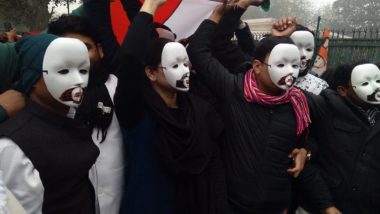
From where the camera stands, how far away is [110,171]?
2291 millimetres

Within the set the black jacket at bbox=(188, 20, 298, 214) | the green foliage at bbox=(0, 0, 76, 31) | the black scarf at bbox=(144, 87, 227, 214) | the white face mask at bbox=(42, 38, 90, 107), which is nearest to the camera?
the white face mask at bbox=(42, 38, 90, 107)

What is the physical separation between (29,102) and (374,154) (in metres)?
2.18

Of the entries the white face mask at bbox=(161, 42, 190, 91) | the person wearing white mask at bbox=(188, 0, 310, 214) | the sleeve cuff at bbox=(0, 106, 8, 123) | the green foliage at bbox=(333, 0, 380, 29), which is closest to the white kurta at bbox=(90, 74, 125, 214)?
the white face mask at bbox=(161, 42, 190, 91)

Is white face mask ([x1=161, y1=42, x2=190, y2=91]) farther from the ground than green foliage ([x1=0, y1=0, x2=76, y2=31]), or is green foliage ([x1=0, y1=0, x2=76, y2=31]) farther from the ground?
white face mask ([x1=161, y1=42, x2=190, y2=91])

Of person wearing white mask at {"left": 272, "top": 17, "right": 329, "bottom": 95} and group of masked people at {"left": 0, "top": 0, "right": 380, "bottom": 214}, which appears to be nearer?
group of masked people at {"left": 0, "top": 0, "right": 380, "bottom": 214}

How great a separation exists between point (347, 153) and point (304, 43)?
972 millimetres

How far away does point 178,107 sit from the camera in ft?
8.09

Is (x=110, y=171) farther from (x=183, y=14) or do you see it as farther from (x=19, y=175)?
(x=183, y=14)

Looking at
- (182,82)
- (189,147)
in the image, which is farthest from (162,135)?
(182,82)

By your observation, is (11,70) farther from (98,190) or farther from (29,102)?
(98,190)

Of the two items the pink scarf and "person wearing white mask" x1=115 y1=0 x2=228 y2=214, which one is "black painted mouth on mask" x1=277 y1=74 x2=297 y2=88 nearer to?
the pink scarf

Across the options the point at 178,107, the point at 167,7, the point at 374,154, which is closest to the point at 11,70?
the point at 178,107

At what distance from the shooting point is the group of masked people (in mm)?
1858

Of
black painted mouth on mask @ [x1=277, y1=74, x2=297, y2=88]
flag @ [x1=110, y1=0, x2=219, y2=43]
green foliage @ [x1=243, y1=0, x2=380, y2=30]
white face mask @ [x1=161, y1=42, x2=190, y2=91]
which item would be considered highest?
flag @ [x1=110, y1=0, x2=219, y2=43]
